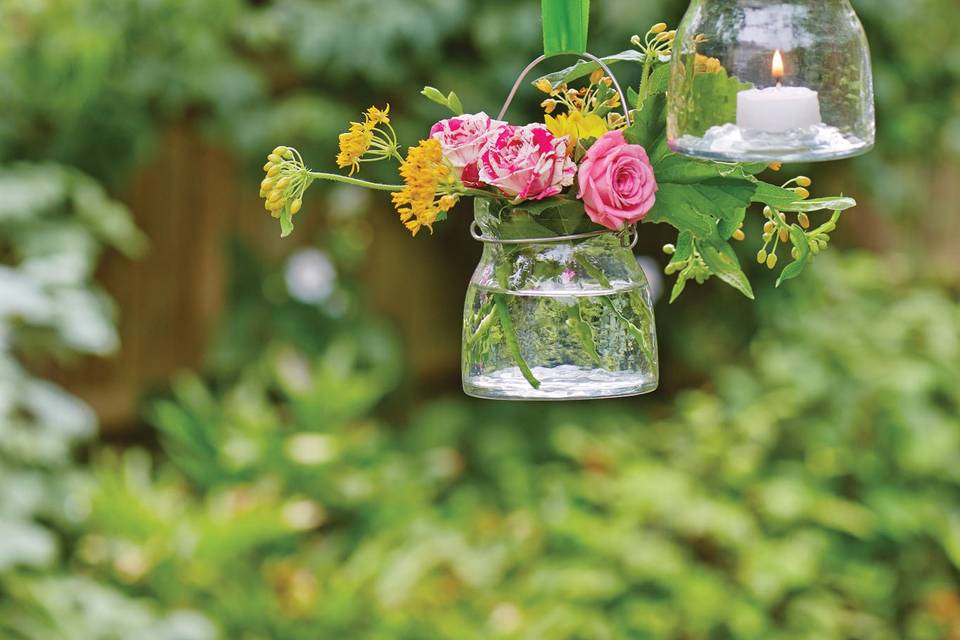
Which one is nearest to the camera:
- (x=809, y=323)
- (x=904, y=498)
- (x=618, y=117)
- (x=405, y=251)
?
(x=618, y=117)

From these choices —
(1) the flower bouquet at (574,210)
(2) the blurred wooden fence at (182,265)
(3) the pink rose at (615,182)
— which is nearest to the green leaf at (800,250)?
(1) the flower bouquet at (574,210)

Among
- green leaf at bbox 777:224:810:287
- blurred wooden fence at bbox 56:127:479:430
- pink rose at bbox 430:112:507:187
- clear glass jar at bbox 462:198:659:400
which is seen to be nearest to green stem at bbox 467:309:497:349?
clear glass jar at bbox 462:198:659:400

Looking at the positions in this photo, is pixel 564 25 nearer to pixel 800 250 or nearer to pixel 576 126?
pixel 576 126

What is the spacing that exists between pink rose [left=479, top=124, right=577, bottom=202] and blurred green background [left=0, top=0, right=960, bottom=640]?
1.87 m

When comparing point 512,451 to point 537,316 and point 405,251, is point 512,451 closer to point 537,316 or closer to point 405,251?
point 405,251

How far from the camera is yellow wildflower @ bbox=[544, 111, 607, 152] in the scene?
925 millimetres

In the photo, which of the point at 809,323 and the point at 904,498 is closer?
the point at 904,498

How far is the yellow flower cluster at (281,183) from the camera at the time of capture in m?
0.88

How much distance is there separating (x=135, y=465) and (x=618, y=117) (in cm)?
256

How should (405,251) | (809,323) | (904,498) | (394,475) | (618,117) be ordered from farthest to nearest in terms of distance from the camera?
1. (405,251)
2. (809,323)
3. (394,475)
4. (904,498)
5. (618,117)

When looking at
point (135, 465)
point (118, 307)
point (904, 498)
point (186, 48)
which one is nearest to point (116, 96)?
point (186, 48)

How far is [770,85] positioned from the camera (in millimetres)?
826

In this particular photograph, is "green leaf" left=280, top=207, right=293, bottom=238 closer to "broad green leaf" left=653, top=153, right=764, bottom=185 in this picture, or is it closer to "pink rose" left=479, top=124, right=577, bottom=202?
"pink rose" left=479, top=124, right=577, bottom=202

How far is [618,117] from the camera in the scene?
964mm
